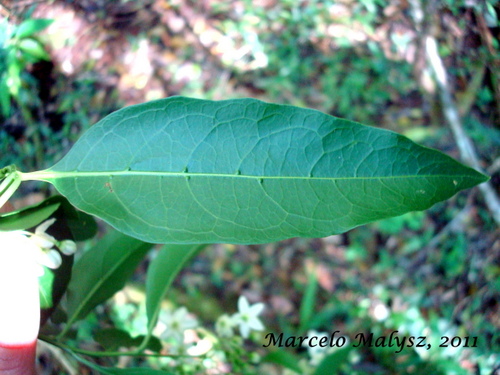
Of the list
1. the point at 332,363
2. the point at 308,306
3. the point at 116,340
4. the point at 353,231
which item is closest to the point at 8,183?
the point at 116,340

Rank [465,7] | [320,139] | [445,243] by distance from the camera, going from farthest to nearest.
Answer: [445,243] < [465,7] < [320,139]

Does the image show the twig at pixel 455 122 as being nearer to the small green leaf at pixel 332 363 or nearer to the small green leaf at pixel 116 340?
the small green leaf at pixel 332 363

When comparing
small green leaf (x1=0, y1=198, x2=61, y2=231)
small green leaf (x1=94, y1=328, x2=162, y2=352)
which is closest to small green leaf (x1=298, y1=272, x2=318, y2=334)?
small green leaf (x1=94, y1=328, x2=162, y2=352)

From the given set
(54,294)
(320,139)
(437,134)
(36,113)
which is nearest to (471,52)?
(437,134)

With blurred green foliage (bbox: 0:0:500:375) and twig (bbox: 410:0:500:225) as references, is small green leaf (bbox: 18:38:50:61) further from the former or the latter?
twig (bbox: 410:0:500:225)

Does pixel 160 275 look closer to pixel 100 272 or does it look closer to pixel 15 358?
pixel 100 272

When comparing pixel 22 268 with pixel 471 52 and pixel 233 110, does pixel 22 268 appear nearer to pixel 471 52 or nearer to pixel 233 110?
pixel 233 110
